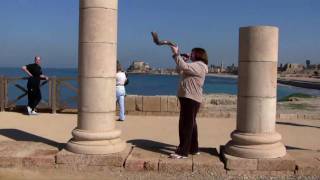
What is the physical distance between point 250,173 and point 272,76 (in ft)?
5.03

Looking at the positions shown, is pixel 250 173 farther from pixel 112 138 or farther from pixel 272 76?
pixel 112 138

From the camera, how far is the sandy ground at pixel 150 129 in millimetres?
9984

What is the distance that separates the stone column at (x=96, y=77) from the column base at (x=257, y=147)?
1876 mm

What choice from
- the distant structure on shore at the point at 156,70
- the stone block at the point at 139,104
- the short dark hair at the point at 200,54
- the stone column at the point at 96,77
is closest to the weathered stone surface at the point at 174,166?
the stone column at the point at 96,77

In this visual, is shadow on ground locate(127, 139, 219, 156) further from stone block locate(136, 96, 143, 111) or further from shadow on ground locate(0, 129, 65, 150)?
stone block locate(136, 96, 143, 111)

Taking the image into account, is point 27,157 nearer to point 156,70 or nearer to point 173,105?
point 173,105

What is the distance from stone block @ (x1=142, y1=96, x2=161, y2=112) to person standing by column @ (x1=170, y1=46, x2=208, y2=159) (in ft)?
20.9

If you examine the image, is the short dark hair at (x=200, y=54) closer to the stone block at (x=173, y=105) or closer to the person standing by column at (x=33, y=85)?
the stone block at (x=173, y=105)

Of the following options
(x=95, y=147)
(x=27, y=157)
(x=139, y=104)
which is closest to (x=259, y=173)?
(x=95, y=147)

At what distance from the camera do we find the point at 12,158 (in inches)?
294

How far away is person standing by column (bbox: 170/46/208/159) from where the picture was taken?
24.2 ft

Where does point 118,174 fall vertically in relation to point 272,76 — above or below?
below

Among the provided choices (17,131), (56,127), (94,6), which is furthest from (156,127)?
(94,6)

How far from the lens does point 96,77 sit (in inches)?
299
